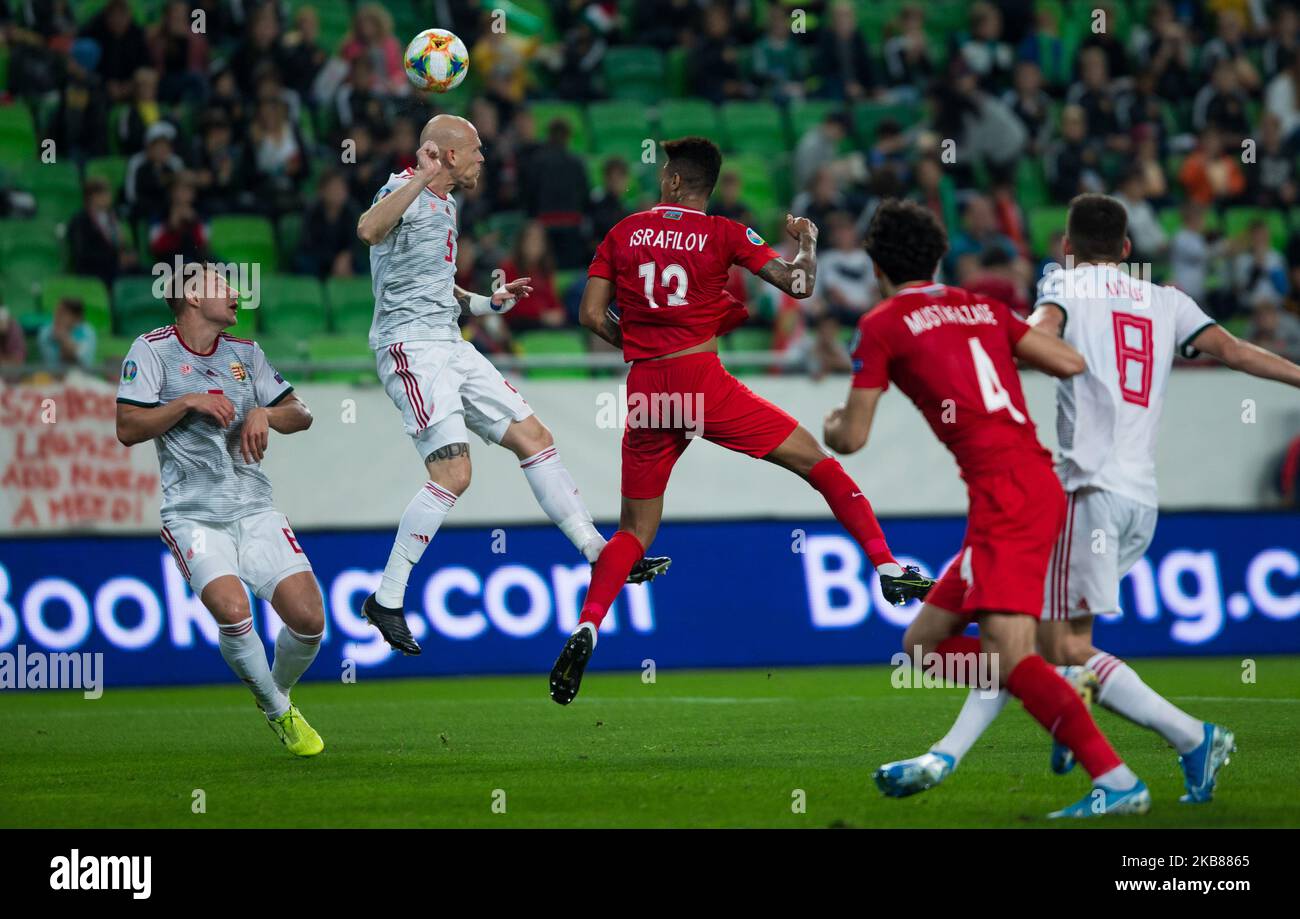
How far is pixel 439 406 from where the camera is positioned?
28.8 ft

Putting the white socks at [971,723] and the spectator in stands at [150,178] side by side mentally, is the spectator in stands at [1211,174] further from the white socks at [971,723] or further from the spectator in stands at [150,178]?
the white socks at [971,723]

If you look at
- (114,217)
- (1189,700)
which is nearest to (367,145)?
(114,217)

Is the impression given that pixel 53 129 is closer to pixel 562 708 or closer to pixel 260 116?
pixel 260 116

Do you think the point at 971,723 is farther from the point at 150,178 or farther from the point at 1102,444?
the point at 150,178

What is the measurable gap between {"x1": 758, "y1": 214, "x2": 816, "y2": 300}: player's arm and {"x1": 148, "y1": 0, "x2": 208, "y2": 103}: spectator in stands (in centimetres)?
1002

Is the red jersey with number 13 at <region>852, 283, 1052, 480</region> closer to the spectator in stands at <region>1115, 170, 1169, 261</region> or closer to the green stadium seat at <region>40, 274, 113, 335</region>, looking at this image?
the green stadium seat at <region>40, 274, 113, 335</region>

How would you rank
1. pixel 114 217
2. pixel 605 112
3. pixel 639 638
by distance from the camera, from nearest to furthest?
1. pixel 639 638
2. pixel 114 217
3. pixel 605 112

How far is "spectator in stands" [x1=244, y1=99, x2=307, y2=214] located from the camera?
16188mm

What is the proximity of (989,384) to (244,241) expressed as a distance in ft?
35.8

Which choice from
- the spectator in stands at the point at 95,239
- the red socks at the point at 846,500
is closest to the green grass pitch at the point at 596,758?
the red socks at the point at 846,500

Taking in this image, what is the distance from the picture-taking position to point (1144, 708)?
6504 millimetres

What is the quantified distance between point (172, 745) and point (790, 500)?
19.7ft

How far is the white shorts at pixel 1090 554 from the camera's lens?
21.9 feet

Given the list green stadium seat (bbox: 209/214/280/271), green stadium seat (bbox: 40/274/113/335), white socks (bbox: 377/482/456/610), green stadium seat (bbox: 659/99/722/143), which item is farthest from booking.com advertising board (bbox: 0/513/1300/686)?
green stadium seat (bbox: 659/99/722/143)
